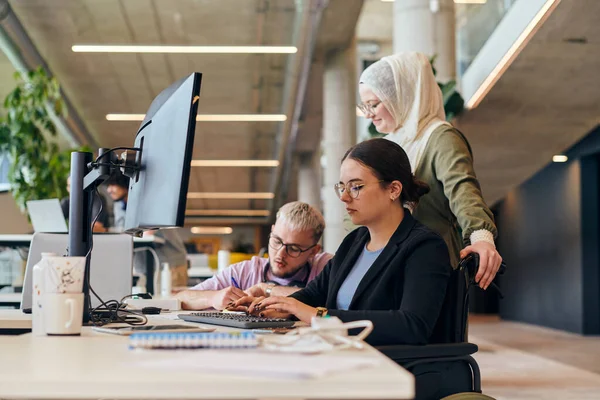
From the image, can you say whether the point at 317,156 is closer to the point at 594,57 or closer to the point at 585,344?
the point at 585,344

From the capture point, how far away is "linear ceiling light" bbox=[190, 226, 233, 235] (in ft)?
102

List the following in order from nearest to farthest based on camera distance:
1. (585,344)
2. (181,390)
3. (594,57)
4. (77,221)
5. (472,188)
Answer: (181,390) → (77,221) → (472,188) → (594,57) → (585,344)

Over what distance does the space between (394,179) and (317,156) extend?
16.2 metres

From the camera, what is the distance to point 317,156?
1816cm

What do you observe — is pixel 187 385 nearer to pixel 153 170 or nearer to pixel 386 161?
pixel 153 170

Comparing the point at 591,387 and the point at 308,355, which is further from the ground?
the point at 308,355

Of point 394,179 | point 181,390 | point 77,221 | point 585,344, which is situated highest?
point 394,179

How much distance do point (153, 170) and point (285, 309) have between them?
439 millimetres

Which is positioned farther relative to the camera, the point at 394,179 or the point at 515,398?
the point at 515,398

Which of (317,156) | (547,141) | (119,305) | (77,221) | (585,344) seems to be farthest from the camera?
(317,156)

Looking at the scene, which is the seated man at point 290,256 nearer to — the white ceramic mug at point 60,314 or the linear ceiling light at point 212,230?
the white ceramic mug at point 60,314

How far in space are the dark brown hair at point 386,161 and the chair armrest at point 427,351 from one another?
1.49ft

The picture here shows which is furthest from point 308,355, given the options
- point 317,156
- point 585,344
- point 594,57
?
point 317,156

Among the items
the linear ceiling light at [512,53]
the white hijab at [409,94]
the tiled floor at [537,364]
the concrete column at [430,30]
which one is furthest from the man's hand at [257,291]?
the concrete column at [430,30]
